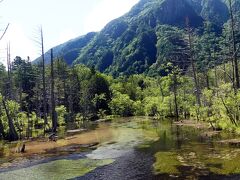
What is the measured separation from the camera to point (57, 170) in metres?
26.2

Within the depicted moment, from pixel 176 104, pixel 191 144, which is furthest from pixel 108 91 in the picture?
pixel 191 144

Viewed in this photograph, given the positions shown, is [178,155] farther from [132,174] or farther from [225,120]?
[225,120]

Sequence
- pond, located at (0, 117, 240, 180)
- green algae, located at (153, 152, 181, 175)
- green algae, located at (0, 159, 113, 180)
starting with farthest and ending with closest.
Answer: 1. green algae, located at (0, 159, 113, 180)
2. green algae, located at (153, 152, 181, 175)
3. pond, located at (0, 117, 240, 180)

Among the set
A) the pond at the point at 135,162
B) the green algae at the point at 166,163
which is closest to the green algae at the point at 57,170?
the pond at the point at 135,162

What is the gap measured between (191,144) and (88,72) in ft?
339

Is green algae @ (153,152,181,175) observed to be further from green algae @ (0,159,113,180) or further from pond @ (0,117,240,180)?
green algae @ (0,159,113,180)

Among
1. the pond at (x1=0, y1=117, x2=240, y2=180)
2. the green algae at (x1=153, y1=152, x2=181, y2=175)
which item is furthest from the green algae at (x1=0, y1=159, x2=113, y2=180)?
the green algae at (x1=153, y1=152, x2=181, y2=175)

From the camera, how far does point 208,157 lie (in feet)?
88.2

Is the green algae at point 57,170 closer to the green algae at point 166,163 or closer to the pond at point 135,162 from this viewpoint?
the pond at point 135,162

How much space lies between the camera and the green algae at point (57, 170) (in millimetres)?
24498

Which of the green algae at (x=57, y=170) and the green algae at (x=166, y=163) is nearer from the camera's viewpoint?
the green algae at (x=166, y=163)

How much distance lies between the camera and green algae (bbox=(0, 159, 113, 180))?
24.5 m

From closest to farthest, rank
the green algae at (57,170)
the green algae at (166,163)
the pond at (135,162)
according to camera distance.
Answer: the pond at (135,162) < the green algae at (166,163) < the green algae at (57,170)

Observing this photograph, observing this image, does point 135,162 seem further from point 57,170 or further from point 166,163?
point 57,170
